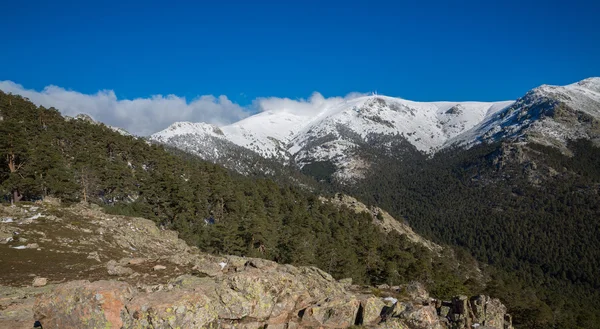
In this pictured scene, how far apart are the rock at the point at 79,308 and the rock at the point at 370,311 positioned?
14.3 m

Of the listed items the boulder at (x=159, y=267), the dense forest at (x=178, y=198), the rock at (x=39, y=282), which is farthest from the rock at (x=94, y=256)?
the dense forest at (x=178, y=198)

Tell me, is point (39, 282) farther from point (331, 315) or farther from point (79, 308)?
point (331, 315)

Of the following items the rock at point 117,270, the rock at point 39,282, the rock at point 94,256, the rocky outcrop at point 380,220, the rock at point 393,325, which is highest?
the rocky outcrop at point 380,220

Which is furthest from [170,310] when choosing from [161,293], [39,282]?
[39,282]

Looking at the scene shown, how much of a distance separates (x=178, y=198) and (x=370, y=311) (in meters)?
45.7

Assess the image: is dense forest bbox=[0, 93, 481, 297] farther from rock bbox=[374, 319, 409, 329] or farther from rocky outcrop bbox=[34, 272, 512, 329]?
rock bbox=[374, 319, 409, 329]

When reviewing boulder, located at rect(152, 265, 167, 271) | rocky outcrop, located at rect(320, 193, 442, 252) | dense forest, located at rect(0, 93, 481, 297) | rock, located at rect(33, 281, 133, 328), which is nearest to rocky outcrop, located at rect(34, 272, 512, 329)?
rock, located at rect(33, 281, 133, 328)

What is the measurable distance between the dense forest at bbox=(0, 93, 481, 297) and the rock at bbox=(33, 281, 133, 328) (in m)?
36.2

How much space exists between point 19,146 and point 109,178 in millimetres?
16863

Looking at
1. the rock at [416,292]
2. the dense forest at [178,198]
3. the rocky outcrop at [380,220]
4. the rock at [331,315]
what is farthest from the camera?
the rocky outcrop at [380,220]

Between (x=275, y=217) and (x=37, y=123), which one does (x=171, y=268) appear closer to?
(x=275, y=217)

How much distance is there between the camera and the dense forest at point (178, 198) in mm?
45966

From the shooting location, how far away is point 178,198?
192 ft

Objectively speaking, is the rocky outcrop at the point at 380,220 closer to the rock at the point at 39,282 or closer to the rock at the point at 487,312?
the rock at the point at 487,312
